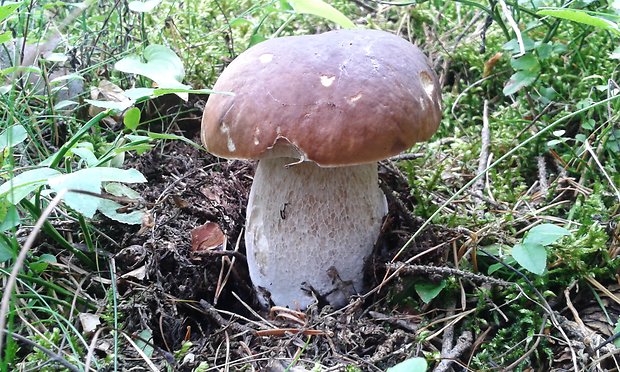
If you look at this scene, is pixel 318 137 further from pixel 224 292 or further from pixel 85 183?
pixel 224 292

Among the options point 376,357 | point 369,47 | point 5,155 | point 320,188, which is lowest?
point 376,357

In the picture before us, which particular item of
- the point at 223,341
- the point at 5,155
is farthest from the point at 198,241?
the point at 5,155

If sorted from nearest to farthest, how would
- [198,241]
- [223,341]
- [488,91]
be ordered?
[223,341], [198,241], [488,91]

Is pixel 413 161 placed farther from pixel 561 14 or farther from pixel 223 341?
pixel 223 341

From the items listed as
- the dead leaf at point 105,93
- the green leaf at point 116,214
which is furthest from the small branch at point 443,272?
the dead leaf at point 105,93

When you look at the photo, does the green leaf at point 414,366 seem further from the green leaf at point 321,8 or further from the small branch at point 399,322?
the green leaf at point 321,8

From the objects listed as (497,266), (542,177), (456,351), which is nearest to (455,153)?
(542,177)

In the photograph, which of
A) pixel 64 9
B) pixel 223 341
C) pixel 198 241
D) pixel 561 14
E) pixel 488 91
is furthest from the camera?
pixel 64 9

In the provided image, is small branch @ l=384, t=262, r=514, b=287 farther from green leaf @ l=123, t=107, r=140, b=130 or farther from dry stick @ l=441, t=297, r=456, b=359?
green leaf @ l=123, t=107, r=140, b=130
